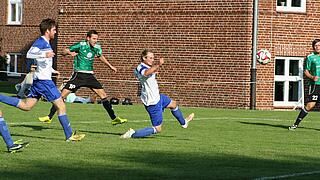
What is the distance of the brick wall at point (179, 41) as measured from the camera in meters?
34.7

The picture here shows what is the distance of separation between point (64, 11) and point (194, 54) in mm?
6280

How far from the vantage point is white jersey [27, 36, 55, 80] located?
16.5 m

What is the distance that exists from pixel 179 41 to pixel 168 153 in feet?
69.4

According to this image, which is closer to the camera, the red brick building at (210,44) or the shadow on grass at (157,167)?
the shadow on grass at (157,167)

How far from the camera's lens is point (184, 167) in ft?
42.7

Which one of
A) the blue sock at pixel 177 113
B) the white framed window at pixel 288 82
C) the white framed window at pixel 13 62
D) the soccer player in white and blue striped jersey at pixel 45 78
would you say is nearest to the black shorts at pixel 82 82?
the blue sock at pixel 177 113

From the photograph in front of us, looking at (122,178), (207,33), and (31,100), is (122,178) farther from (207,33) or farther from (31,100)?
(207,33)

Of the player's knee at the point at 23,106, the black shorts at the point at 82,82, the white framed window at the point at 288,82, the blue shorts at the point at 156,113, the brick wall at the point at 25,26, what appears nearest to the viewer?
the player's knee at the point at 23,106

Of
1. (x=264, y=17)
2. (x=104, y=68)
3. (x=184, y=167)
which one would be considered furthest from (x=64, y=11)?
(x=184, y=167)

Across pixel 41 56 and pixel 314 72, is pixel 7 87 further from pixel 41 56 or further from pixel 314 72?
pixel 41 56

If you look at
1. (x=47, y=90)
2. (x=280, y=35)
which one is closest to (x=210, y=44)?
(x=280, y=35)

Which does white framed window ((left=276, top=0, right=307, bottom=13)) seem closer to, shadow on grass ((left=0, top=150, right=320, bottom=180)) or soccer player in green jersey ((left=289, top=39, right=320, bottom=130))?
soccer player in green jersey ((left=289, top=39, right=320, bottom=130))

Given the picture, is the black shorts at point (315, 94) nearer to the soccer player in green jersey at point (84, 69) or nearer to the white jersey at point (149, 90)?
the soccer player in green jersey at point (84, 69)

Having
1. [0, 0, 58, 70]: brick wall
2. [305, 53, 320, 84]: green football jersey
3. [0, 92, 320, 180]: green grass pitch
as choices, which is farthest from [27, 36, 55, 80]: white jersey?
[0, 0, 58, 70]: brick wall
